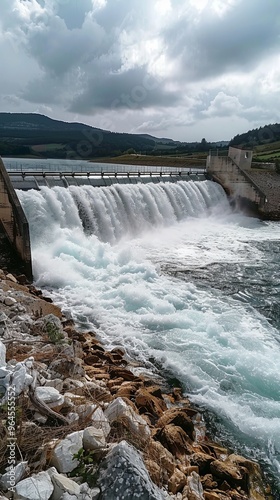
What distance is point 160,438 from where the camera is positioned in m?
4.39

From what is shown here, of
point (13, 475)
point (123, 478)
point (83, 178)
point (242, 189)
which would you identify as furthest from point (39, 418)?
point (242, 189)

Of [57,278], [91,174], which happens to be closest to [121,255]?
[57,278]

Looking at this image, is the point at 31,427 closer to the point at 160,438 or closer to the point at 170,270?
the point at 160,438

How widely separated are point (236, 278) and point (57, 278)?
6.90 metres

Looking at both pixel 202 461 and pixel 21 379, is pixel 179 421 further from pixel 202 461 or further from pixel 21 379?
pixel 21 379

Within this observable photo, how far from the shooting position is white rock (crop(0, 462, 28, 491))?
8.83 feet

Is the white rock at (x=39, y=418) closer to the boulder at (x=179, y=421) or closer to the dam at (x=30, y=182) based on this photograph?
the boulder at (x=179, y=421)

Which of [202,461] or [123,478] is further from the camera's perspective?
[202,461]

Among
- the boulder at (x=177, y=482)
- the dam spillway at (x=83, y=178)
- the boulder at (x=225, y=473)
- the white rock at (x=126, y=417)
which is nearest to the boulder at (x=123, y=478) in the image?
the boulder at (x=177, y=482)

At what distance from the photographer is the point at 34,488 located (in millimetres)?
2643

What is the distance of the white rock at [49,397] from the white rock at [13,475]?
0.89 metres

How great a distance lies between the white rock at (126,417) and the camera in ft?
12.8

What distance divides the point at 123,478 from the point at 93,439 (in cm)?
50

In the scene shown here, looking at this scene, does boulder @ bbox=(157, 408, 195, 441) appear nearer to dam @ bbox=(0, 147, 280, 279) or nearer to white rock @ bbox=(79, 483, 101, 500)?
white rock @ bbox=(79, 483, 101, 500)
